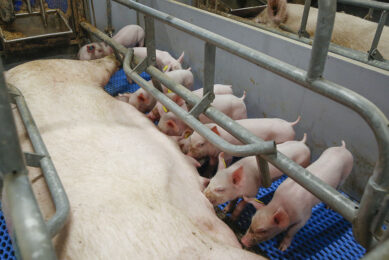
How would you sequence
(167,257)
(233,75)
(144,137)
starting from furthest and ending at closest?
(233,75) < (144,137) < (167,257)

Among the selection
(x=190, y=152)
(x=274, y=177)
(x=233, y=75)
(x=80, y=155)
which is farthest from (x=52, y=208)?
(x=233, y=75)

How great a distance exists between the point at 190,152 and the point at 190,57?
4.61 ft

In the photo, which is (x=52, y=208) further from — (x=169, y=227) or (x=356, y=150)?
(x=356, y=150)

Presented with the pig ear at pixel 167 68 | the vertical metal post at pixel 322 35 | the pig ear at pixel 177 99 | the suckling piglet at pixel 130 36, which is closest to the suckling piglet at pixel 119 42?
the suckling piglet at pixel 130 36

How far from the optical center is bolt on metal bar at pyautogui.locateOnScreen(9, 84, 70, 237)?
981 mm

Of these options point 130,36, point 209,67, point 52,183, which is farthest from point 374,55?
point 130,36

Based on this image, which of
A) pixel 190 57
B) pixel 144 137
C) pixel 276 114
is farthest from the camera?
pixel 190 57

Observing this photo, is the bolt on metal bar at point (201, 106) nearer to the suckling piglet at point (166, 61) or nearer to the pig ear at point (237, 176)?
the pig ear at point (237, 176)

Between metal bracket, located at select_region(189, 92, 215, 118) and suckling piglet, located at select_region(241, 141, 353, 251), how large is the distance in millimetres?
534

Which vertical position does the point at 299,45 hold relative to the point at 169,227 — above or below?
above

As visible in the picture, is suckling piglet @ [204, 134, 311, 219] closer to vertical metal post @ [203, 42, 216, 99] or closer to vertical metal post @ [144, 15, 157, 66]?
vertical metal post @ [203, 42, 216, 99]

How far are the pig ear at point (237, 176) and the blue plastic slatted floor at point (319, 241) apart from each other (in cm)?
28

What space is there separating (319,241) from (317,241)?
10 mm

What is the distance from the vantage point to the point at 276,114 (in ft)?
8.12
